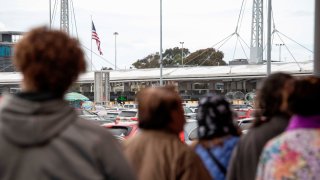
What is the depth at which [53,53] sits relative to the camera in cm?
238

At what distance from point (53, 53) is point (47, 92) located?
0.16m

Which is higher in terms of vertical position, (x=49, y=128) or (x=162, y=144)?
(x=49, y=128)

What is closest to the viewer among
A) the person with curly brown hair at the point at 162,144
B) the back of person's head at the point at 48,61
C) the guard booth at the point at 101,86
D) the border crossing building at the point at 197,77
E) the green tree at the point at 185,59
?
the back of person's head at the point at 48,61

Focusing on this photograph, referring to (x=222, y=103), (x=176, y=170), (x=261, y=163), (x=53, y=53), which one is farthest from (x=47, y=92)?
(x=222, y=103)

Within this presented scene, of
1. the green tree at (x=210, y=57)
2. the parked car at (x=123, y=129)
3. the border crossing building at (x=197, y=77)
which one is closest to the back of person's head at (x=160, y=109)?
the parked car at (x=123, y=129)

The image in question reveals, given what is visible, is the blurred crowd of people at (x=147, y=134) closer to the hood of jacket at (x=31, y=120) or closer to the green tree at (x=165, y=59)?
the hood of jacket at (x=31, y=120)

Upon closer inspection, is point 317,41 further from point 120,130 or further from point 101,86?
point 101,86

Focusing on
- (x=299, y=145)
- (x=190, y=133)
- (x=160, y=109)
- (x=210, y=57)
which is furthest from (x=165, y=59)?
(x=299, y=145)

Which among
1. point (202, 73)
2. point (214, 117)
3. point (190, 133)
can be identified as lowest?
point (190, 133)

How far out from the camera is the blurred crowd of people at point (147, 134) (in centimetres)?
229

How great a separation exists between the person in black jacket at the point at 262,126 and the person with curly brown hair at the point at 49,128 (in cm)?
159

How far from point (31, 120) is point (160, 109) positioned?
4.50ft

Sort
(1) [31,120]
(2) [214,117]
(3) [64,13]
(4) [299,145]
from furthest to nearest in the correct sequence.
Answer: (3) [64,13]
(2) [214,117]
(4) [299,145]
(1) [31,120]

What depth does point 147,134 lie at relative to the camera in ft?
12.0
